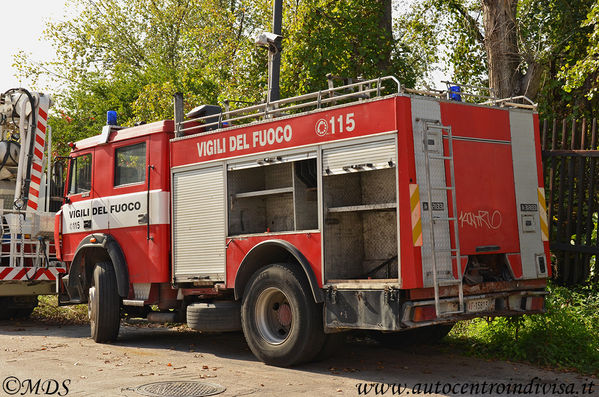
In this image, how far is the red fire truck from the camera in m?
7.64

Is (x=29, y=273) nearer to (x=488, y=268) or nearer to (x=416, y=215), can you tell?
(x=416, y=215)

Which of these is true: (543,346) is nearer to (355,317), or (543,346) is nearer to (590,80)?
(355,317)

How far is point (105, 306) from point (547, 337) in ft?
19.5

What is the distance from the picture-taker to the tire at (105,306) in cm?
1065

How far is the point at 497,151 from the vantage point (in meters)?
8.54

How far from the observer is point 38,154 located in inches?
571

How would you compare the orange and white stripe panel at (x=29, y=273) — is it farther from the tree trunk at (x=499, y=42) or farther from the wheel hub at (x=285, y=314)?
the tree trunk at (x=499, y=42)

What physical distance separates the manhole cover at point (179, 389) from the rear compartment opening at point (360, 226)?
173 centimetres

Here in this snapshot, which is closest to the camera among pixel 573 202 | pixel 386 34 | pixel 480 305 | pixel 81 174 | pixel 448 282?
pixel 448 282

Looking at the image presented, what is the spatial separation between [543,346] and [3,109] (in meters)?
11.2

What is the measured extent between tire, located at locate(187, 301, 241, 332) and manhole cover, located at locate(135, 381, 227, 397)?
1.61 metres

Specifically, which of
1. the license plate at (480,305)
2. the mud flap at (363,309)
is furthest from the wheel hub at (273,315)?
the license plate at (480,305)

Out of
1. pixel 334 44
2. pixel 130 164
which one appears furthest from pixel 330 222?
pixel 334 44

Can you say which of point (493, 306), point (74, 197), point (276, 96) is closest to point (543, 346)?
point (493, 306)
